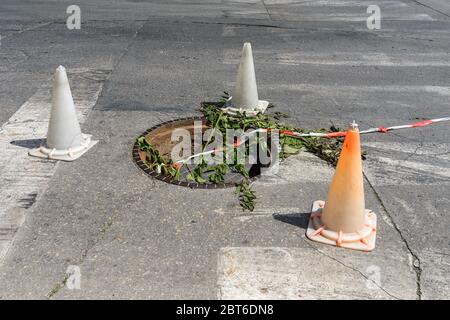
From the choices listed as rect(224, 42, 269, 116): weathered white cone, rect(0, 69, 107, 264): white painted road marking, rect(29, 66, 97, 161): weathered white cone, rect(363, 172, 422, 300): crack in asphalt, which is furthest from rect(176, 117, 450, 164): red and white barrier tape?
rect(0, 69, 107, 264): white painted road marking

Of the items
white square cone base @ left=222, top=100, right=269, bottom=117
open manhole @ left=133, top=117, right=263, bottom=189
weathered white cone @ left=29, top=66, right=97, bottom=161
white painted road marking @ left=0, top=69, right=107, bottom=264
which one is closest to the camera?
white painted road marking @ left=0, top=69, right=107, bottom=264

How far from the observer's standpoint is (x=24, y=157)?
16.6 feet

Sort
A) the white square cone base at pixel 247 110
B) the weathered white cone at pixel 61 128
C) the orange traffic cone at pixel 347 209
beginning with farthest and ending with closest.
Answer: the white square cone base at pixel 247 110 < the weathered white cone at pixel 61 128 < the orange traffic cone at pixel 347 209

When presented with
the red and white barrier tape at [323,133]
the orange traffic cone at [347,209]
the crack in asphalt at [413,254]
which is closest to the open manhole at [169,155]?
the red and white barrier tape at [323,133]

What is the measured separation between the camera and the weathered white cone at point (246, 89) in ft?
20.5

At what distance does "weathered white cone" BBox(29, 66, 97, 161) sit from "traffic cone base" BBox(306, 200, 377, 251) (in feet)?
8.62

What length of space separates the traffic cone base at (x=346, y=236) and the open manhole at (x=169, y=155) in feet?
3.36

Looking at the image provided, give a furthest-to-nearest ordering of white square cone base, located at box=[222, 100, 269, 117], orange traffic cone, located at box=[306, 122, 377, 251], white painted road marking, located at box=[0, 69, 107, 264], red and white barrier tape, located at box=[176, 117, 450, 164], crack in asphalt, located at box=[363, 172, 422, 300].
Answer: white square cone base, located at box=[222, 100, 269, 117] < red and white barrier tape, located at box=[176, 117, 450, 164] < white painted road marking, located at box=[0, 69, 107, 264] < orange traffic cone, located at box=[306, 122, 377, 251] < crack in asphalt, located at box=[363, 172, 422, 300]

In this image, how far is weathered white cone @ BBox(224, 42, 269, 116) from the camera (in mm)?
6234

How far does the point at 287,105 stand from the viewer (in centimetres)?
673

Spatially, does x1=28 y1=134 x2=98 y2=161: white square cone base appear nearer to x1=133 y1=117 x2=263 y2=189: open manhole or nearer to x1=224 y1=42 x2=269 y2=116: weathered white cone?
x1=133 y1=117 x2=263 y2=189: open manhole

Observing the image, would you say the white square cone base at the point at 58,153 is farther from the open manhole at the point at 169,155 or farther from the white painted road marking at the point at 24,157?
the open manhole at the point at 169,155

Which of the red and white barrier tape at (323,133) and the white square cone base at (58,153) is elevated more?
the red and white barrier tape at (323,133)

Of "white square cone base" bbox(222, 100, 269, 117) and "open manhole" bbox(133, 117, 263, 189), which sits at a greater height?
"white square cone base" bbox(222, 100, 269, 117)
